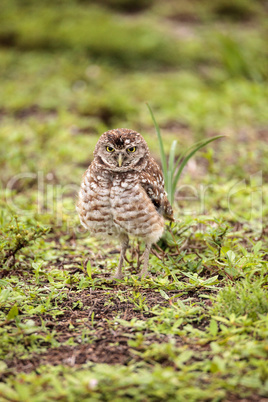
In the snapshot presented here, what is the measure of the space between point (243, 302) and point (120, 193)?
3.83 feet

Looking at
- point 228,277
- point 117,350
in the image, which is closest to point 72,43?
point 228,277

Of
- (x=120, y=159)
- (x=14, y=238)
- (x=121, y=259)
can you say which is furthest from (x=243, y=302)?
(x=14, y=238)

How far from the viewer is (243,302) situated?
2896 millimetres

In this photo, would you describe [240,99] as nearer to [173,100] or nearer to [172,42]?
[173,100]

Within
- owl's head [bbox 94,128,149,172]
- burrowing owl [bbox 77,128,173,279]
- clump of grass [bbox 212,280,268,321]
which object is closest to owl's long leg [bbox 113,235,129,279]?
burrowing owl [bbox 77,128,173,279]

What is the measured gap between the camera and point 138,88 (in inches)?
330

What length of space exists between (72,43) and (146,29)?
4.98 ft

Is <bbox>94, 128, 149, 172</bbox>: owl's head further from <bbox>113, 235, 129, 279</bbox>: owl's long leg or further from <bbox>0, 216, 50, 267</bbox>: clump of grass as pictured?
<bbox>0, 216, 50, 267</bbox>: clump of grass

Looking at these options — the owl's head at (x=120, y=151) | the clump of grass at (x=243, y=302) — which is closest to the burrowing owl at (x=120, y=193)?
the owl's head at (x=120, y=151)

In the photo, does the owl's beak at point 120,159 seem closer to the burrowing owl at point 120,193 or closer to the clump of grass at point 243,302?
the burrowing owl at point 120,193

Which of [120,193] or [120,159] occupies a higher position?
[120,159]

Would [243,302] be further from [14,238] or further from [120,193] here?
[14,238]

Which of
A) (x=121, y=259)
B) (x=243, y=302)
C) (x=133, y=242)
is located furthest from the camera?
(x=133, y=242)

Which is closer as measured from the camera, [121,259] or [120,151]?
[120,151]
